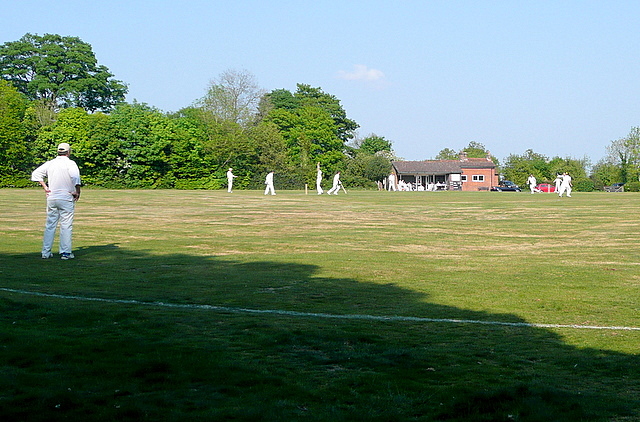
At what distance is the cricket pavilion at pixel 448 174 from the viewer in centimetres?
14925

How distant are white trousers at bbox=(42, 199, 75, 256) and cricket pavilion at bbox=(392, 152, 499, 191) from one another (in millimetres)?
133104

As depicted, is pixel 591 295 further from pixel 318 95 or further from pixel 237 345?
pixel 318 95

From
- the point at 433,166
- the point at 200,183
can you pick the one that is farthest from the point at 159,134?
the point at 433,166

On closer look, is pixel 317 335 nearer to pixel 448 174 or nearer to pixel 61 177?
pixel 61 177

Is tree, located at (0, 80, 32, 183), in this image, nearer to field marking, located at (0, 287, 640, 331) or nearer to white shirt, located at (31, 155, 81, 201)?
white shirt, located at (31, 155, 81, 201)

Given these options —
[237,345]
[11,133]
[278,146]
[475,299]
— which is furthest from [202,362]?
[278,146]

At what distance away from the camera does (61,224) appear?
48.1ft

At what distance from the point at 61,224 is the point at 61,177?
36.5 inches

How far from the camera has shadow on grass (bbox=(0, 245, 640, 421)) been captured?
5.24 metres

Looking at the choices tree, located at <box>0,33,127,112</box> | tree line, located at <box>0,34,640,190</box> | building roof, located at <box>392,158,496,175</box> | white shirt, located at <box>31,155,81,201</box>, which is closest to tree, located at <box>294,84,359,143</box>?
tree line, located at <box>0,34,640,190</box>

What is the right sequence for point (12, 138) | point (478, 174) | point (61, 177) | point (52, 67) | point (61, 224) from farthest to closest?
point (478, 174) < point (52, 67) < point (12, 138) < point (61, 177) < point (61, 224)

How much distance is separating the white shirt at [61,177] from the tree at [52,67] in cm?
10903

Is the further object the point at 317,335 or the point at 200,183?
the point at 200,183

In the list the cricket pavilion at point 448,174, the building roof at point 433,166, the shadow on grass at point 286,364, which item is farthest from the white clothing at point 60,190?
the building roof at point 433,166
